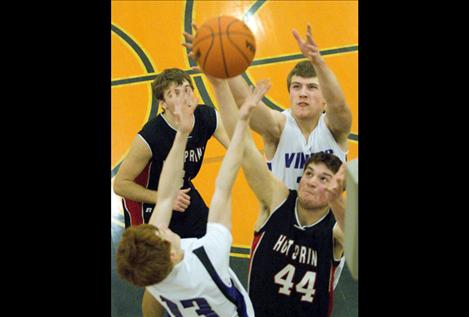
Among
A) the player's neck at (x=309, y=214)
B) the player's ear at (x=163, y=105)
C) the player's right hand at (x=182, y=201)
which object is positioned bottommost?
the player's neck at (x=309, y=214)

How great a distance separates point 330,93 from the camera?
14.4 feet

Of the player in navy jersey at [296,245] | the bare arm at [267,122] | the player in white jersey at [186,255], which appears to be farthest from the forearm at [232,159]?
the bare arm at [267,122]

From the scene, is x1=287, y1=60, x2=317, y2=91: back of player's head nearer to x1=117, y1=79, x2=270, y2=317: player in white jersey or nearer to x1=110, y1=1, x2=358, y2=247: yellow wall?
x1=110, y1=1, x2=358, y2=247: yellow wall

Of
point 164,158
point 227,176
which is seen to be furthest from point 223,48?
point 164,158

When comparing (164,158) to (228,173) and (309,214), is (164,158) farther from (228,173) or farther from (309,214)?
(309,214)

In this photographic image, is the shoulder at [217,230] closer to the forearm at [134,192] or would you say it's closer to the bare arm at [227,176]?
the bare arm at [227,176]

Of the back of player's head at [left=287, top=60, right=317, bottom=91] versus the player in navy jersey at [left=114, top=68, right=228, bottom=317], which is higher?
the back of player's head at [left=287, top=60, right=317, bottom=91]

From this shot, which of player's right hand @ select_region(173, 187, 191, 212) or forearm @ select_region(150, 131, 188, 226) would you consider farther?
player's right hand @ select_region(173, 187, 191, 212)

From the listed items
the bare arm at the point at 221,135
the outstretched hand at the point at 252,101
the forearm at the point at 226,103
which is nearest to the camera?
the outstretched hand at the point at 252,101

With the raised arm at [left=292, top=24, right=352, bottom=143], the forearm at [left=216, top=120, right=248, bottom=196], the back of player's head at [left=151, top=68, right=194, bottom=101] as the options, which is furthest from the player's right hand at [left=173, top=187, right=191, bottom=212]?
the raised arm at [left=292, top=24, right=352, bottom=143]

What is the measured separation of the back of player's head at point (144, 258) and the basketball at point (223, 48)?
3.52ft

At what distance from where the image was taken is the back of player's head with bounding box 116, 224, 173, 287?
3549mm

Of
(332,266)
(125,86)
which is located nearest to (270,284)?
(332,266)

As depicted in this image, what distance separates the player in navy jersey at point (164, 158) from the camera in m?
4.75
